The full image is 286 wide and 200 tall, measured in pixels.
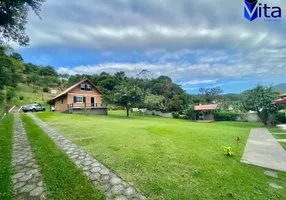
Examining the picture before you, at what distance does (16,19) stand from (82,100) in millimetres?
A: 17527

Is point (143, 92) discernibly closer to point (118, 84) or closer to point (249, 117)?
point (249, 117)

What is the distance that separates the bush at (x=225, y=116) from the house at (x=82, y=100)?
60.3 ft

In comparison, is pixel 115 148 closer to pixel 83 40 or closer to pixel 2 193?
pixel 2 193

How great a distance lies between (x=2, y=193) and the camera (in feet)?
7.69

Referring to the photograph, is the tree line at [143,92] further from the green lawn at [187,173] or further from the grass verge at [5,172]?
the green lawn at [187,173]

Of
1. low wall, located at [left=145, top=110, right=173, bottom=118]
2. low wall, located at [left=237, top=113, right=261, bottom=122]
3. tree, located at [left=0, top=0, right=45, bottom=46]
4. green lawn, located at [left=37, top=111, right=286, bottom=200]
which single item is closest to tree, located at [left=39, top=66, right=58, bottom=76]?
low wall, located at [left=145, top=110, right=173, bottom=118]

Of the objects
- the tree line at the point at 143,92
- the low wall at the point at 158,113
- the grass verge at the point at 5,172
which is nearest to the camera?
the grass verge at the point at 5,172

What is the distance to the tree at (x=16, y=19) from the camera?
6.12m

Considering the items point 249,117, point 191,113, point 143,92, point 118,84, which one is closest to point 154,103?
point 191,113

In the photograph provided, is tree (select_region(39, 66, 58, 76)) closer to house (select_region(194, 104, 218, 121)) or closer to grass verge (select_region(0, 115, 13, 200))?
house (select_region(194, 104, 218, 121))

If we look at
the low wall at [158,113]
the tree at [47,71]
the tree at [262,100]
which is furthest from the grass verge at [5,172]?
the tree at [47,71]

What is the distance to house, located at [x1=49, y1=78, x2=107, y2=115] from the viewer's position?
877 inches

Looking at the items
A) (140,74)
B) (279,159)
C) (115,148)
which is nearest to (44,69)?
(140,74)

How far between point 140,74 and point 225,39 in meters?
32.6
